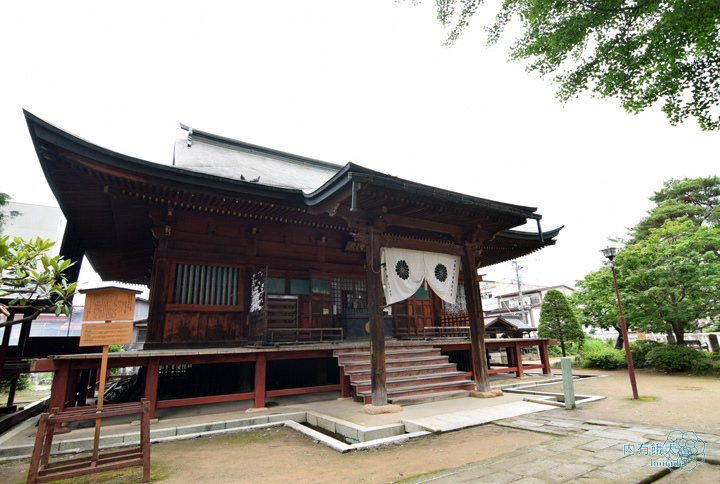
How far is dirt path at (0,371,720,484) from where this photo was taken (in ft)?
12.6

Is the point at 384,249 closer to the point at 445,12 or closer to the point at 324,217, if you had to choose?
the point at 324,217

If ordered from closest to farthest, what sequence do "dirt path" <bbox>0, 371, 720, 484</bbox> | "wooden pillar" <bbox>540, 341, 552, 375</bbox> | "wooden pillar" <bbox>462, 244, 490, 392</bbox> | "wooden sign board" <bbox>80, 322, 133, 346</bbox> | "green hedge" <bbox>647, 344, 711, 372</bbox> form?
1. "dirt path" <bbox>0, 371, 720, 484</bbox>
2. "wooden sign board" <bbox>80, 322, 133, 346</bbox>
3. "wooden pillar" <bbox>462, 244, 490, 392</bbox>
4. "green hedge" <bbox>647, 344, 711, 372</bbox>
5. "wooden pillar" <bbox>540, 341, 552, 375</bbox>

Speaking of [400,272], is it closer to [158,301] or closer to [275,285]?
[275,285]

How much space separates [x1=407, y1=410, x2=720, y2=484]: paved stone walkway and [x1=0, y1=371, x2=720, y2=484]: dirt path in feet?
1.03

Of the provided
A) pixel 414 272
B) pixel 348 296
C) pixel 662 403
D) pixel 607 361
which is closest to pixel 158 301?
pixel 348 296

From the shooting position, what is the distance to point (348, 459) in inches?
170

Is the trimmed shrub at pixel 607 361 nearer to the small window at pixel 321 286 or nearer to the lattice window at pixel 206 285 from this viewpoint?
the small window at pixel 321 286

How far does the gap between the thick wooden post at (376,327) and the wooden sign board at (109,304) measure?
12.9 feet

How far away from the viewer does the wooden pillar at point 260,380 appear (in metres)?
6.88

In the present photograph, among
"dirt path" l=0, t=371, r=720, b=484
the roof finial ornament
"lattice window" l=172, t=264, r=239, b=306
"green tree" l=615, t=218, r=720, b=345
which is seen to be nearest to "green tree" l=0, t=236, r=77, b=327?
"dirt path" l=0, t=371, r=720, b=484

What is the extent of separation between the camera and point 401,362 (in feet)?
26.2

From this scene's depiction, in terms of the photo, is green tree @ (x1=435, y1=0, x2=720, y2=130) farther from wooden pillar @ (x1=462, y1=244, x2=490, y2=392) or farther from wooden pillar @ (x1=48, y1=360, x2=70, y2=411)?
wooden pillar @ (x1=48, y1=360, x2=70, y2=411)

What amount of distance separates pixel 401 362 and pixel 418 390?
813mm

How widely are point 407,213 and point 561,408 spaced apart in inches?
190
